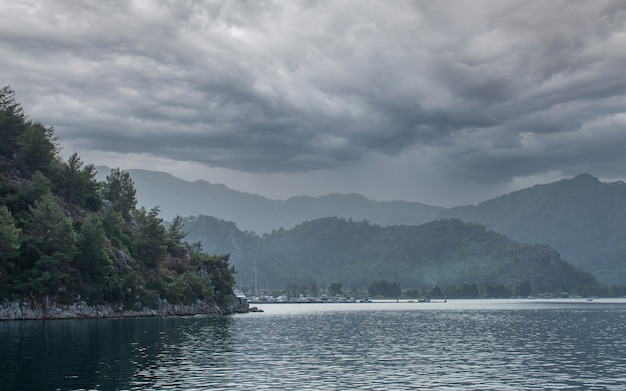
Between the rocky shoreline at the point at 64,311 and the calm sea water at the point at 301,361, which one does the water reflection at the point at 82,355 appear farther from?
the rocky shoreline at the point at 64,311

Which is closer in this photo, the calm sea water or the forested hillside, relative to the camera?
the calm sea water

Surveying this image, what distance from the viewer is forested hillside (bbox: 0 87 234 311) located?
468 feet

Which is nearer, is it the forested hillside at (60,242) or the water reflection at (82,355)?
the water reflection at (82,355)

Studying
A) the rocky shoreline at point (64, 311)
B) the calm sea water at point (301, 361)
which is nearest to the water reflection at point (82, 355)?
the calm sea water at point (301, 361)

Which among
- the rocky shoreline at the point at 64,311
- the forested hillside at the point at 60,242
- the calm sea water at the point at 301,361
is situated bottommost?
the calm sea water at the point at 301,361

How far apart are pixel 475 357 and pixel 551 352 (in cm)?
1351

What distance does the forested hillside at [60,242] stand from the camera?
142625 mm

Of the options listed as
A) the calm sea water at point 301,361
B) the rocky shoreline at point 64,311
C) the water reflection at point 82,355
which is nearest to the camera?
the water reflection at point 82,355

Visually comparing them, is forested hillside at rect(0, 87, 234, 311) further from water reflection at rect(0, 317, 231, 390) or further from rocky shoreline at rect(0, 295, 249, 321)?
water reflection at rect(0, 317, 231, 390)

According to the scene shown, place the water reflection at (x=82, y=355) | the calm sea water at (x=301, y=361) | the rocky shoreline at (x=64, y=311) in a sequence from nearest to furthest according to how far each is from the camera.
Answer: the water reflection at (x=82, y=355) → the calm sea water at (x=301, y=361) → the rocky shoreline at (x=64, y=311)

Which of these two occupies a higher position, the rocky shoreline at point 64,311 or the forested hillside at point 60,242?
the forested hillside at point 60,242

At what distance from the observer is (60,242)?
150500 millimetres

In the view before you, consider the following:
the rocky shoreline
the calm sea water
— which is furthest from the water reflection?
the rocky shoreline

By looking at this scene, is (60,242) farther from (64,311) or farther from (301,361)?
(301,361)
